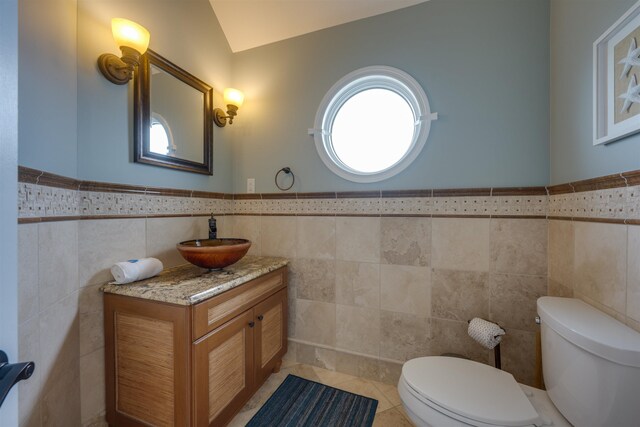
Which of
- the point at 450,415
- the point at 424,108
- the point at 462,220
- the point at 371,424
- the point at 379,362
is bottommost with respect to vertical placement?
the point at 371,424

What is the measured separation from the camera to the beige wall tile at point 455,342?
149cm

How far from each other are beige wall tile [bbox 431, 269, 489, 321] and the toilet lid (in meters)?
0.36

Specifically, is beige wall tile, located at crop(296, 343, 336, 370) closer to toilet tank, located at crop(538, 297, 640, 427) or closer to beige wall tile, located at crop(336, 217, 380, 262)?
beige wall tile, located at crop(336, 217, 380, 262)

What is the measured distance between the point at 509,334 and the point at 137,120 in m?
2.44

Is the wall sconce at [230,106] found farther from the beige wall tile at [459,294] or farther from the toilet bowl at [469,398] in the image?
the toilet bowl at [469,398]

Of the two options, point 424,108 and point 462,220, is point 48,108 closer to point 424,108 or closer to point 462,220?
point 424,108

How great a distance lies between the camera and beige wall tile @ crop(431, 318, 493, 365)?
1.49m

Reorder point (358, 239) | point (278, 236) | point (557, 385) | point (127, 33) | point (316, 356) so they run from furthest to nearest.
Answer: point (278, 236)
point (316, 356)
point (358, 239)
point (127, 33)
point (557, 385)

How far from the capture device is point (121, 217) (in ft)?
4.30

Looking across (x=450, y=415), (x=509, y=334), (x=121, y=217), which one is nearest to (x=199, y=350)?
(x=121, y=217)

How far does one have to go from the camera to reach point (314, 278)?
6.09 feet

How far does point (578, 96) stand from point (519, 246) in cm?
80

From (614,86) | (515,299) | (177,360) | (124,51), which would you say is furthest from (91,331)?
(614,86)

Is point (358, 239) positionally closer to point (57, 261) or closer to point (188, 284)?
point (188, 284)
